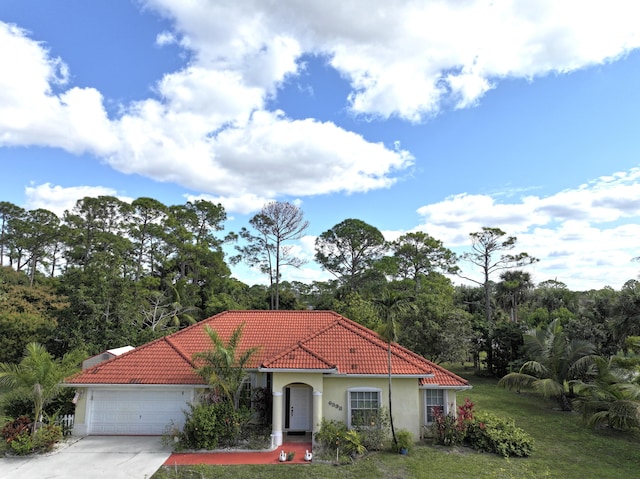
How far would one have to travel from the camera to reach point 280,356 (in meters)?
15.3

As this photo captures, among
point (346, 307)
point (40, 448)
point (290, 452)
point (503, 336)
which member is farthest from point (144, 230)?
point (503, 336)

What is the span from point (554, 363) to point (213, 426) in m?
18.3

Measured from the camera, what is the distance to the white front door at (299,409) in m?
16.4

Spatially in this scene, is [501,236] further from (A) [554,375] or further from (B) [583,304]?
(A) [554,375]

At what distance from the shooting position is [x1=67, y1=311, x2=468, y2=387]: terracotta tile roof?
50.5ft

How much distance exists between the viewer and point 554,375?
847 inches

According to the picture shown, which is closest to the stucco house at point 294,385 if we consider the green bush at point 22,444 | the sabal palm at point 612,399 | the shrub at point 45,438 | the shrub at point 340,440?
the shrub at point 340,440

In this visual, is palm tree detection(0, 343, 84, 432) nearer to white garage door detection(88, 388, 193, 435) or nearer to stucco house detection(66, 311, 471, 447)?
stucco house detection(66, 311, 471, 447)


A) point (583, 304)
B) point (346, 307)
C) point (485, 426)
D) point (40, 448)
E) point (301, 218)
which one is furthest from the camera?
point (301, 218)

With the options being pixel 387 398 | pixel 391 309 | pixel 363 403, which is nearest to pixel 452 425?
pixel 387 398

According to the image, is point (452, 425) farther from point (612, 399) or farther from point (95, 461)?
point (95, 461)

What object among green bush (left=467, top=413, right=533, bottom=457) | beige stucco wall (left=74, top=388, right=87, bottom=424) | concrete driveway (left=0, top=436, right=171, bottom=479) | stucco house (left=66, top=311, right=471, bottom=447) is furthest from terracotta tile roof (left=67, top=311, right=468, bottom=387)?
concrete driveway (left=0, top=436, right=171, bottom=479)

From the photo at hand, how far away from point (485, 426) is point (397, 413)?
335 centimetres

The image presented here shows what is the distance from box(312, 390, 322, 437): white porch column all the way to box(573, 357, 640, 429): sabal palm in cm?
1155
